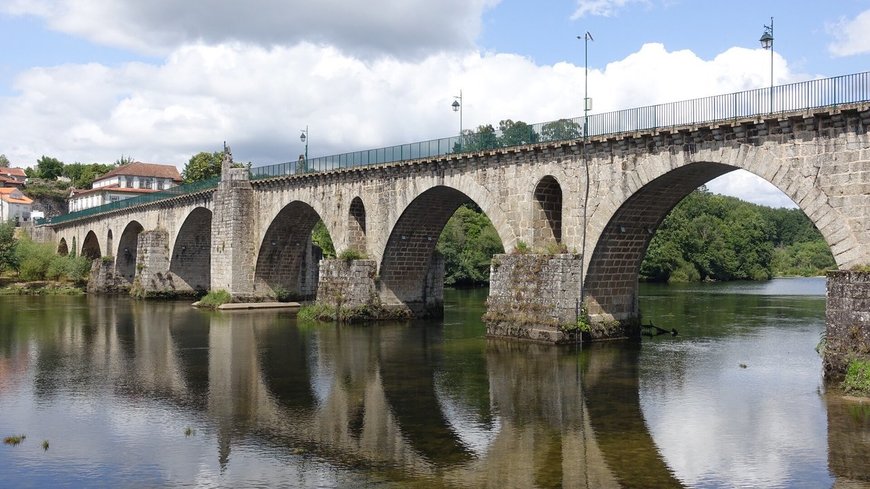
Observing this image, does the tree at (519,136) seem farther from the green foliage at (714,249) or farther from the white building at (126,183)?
the white building at (126,183)

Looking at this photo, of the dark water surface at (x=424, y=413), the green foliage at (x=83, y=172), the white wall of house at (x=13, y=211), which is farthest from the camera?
the green foliage at (x=83, y=172)

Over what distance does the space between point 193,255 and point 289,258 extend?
14.9m

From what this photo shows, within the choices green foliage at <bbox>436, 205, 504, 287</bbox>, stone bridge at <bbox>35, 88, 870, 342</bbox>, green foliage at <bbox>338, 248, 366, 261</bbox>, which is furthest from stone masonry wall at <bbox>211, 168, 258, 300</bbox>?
green foliage at <bbox>436, 205, 504, 287</bbox>

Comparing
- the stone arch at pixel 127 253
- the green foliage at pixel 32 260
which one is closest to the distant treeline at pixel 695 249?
the stone arch at pixel 127 253

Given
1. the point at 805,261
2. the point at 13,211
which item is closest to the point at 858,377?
the point at 805,261

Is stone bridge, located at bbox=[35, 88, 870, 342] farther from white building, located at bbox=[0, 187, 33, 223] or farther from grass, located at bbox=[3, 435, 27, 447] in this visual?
white building, located at bbox=[0, 187, 33, 223]

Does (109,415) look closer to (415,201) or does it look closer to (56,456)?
(56,456)

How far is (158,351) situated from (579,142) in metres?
18.2

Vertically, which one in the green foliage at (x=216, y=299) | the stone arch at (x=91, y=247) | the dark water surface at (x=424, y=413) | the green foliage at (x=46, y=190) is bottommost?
the dark water surface at (x=424, y=413)

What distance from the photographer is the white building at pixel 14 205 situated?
11456 centimetres

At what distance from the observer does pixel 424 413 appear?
19.3 m

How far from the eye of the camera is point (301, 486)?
1348 cm

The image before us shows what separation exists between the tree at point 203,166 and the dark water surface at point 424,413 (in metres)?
68.7

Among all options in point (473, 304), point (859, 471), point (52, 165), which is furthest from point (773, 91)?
point (52, 165)
